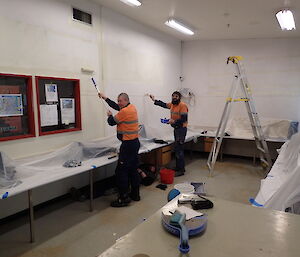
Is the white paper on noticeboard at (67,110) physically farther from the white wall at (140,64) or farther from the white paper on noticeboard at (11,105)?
the white wall at (140,64)

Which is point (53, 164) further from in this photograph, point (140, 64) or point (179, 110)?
point (140, 64)

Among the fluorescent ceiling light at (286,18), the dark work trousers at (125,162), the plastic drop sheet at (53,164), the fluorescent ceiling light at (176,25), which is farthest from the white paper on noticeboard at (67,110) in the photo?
the fluorescent ceiling light at (286,18)

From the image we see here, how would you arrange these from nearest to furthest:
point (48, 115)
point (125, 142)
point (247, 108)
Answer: point (48, 115) < point (125, 142) < point (247, 108)

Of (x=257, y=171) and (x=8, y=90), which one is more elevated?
(x=8, y=90)

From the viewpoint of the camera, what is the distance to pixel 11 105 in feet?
9.73

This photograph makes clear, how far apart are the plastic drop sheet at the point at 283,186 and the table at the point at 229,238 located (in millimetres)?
692

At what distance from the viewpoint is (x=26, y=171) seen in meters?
2.83

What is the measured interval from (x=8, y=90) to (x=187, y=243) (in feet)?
9.18

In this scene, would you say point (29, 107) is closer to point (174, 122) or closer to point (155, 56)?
point (174, 122)

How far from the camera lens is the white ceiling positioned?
3.76 metres

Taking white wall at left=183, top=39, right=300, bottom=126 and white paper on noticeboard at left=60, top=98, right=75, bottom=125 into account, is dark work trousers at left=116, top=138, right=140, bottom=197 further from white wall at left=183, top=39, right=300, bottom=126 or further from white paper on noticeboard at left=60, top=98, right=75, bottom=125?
white wall at left=183, top=39, right=300, bottom=126

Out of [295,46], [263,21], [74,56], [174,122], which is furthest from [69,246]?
[295,46]

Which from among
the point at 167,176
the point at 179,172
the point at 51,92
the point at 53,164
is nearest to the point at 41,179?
the point at 53,164

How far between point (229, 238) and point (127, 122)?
2.54 m
